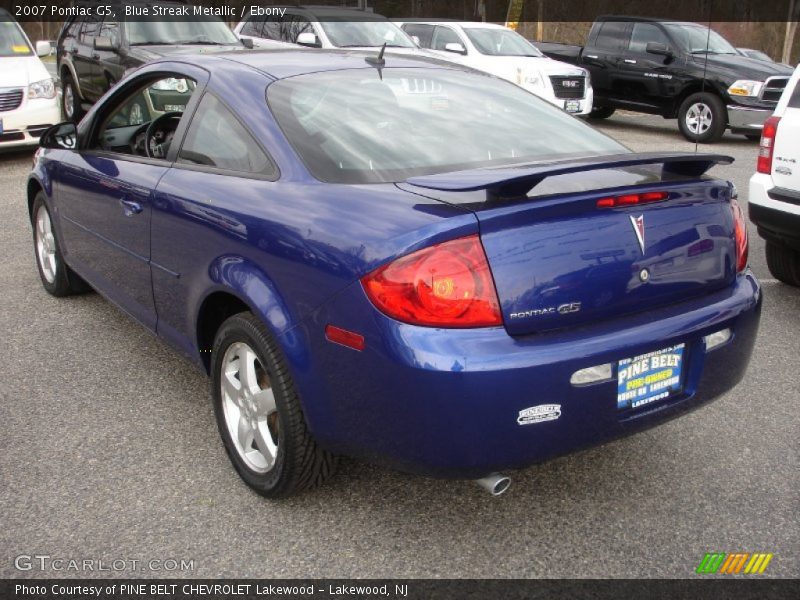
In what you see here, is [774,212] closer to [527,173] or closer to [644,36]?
[527,173]

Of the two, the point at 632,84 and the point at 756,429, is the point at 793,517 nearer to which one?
the point at 756,429

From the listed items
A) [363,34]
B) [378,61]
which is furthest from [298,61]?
→ [363,34]

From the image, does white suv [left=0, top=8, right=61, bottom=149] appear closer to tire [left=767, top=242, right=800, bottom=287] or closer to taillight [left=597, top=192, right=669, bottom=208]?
tire [left=767, top=242, right=800, bottom=287]

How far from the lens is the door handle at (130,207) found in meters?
3.62

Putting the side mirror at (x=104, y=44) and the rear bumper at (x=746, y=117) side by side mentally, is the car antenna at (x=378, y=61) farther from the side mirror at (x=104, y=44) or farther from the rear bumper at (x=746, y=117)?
the rear bumper at (x=746, y=117)

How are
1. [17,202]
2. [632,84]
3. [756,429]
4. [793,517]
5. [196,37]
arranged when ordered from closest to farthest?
[793,517]
[756,429]
[17,202]
[196,37]
[632,84]

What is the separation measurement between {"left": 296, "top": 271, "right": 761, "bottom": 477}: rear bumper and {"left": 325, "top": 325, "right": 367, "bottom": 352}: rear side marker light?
0.02 metres

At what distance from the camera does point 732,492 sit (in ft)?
10.1

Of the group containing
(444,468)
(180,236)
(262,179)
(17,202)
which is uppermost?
(262,179)

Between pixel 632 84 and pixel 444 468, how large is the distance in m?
13.2

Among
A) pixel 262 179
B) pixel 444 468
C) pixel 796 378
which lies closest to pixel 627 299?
pixel 444 468

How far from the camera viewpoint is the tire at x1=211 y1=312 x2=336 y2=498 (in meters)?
2.77

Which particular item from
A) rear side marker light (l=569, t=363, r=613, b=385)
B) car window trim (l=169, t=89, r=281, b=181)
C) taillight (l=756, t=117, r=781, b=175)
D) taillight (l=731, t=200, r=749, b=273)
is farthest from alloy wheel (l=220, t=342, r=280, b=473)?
taillight (l=756, t=117, r=781, b=175)

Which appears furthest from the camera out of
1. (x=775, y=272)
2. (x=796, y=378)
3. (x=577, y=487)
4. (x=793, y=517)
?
(x=775, y=272)
